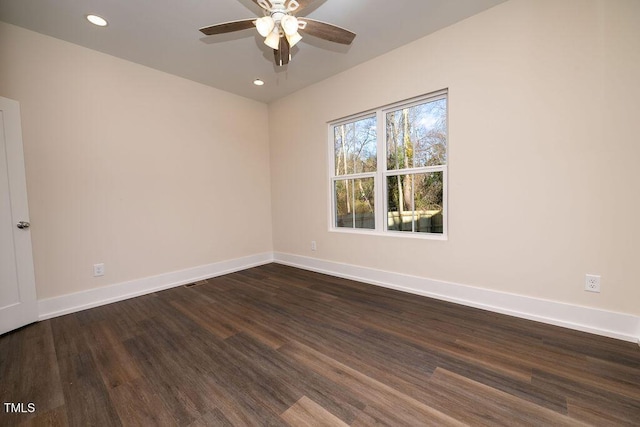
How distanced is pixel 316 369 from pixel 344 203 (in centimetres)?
233

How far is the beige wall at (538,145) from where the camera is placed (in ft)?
6.05

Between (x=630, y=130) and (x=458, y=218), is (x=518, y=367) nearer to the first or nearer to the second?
(x=458, y=218)

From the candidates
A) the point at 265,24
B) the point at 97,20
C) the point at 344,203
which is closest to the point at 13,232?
the point at 97,20

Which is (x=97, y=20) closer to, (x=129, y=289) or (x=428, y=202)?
(x=129, y=289)

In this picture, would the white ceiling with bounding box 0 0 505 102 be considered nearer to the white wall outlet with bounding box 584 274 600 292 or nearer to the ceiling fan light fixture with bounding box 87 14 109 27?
the ceiling fan light fixture with bounding box 87 14 109 27

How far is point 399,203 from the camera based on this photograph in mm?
3070

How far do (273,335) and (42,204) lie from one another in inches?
101

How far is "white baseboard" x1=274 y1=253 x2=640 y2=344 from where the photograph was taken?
189cm

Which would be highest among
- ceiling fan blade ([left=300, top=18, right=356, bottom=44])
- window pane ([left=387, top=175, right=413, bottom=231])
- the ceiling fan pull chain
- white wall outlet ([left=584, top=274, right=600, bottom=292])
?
the ceiling fan pull chain

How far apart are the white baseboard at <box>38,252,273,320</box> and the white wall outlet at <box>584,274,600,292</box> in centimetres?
391

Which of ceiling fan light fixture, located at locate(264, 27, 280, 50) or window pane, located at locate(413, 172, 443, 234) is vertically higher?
ceiling fan light fixture, located at locate(264, 27, 280, 50)

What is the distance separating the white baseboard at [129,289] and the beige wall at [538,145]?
8.30 feet

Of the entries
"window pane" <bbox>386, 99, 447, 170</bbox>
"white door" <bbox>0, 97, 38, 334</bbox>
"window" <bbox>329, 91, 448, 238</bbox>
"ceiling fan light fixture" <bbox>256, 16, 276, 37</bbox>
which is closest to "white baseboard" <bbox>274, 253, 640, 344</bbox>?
"window" <bbox>329, 91, 448, 238</bbox>

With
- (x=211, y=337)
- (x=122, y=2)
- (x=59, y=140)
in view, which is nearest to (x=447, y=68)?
(x=122, y=2)
